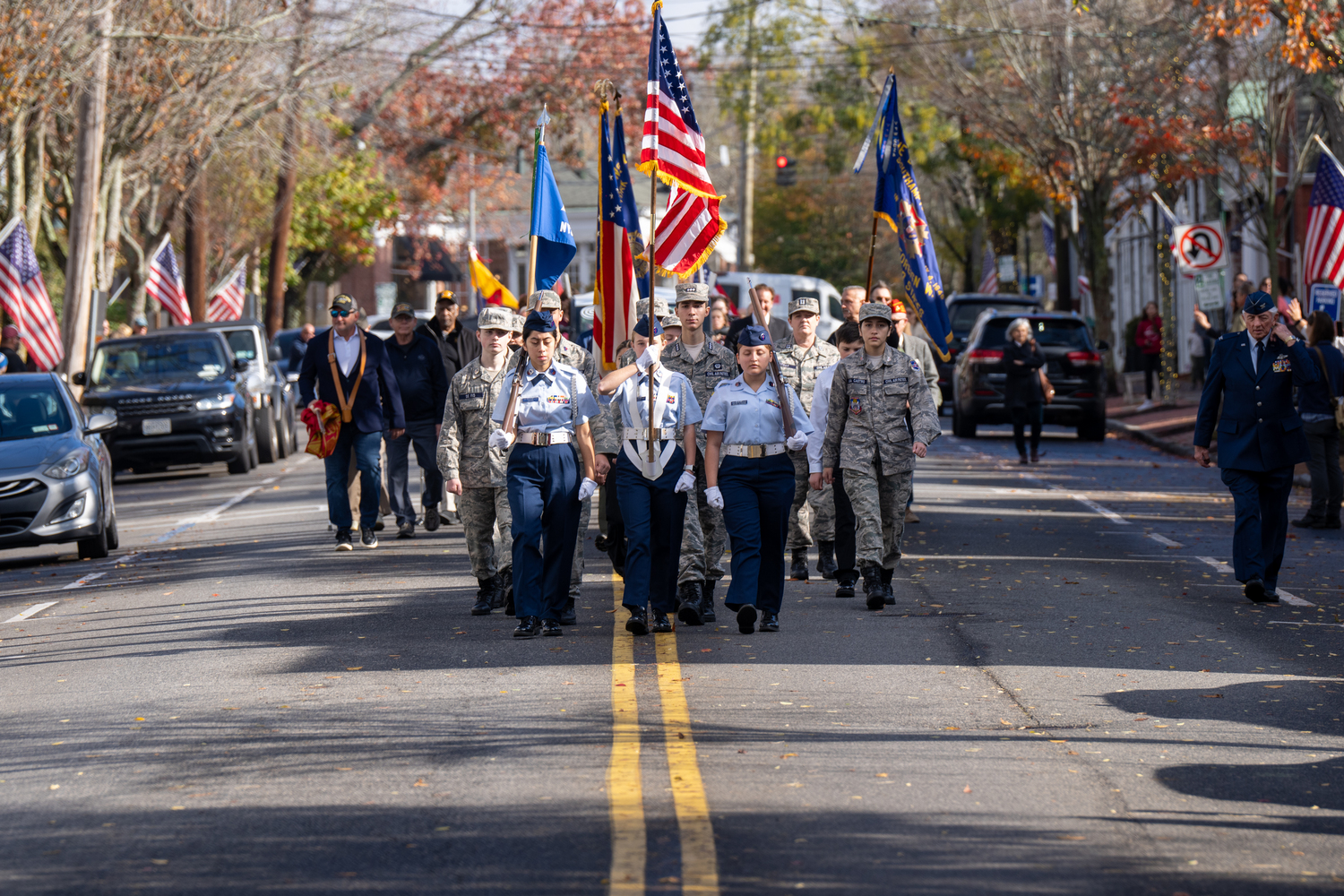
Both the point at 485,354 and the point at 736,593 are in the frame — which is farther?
the point at 485,354

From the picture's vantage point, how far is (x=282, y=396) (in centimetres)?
2603

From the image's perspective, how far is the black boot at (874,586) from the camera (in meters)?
10.5

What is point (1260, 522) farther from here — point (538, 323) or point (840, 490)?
point (538, 323)

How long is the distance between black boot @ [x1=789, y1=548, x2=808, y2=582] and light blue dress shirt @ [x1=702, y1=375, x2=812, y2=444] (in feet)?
7.63

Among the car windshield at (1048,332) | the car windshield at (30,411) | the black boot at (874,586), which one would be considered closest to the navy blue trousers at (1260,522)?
the black boot at (874,586)

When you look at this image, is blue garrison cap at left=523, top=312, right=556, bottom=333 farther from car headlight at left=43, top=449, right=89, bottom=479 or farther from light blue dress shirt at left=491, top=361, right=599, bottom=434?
car headlight at left=43, top=449, right=89, bottom=479

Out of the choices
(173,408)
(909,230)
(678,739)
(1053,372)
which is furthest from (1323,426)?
(173,408)

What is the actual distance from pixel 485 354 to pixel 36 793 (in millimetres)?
4798

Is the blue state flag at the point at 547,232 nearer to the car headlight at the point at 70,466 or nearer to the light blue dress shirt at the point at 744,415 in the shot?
the light blue dress shirt at the point at 744,415

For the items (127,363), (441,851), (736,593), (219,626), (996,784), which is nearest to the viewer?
(441,851)

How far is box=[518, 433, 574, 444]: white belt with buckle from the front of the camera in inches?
380

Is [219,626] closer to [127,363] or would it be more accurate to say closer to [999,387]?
[127,363]

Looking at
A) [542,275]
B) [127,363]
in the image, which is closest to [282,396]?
[127,363]

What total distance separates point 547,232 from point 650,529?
3234 millimetres
